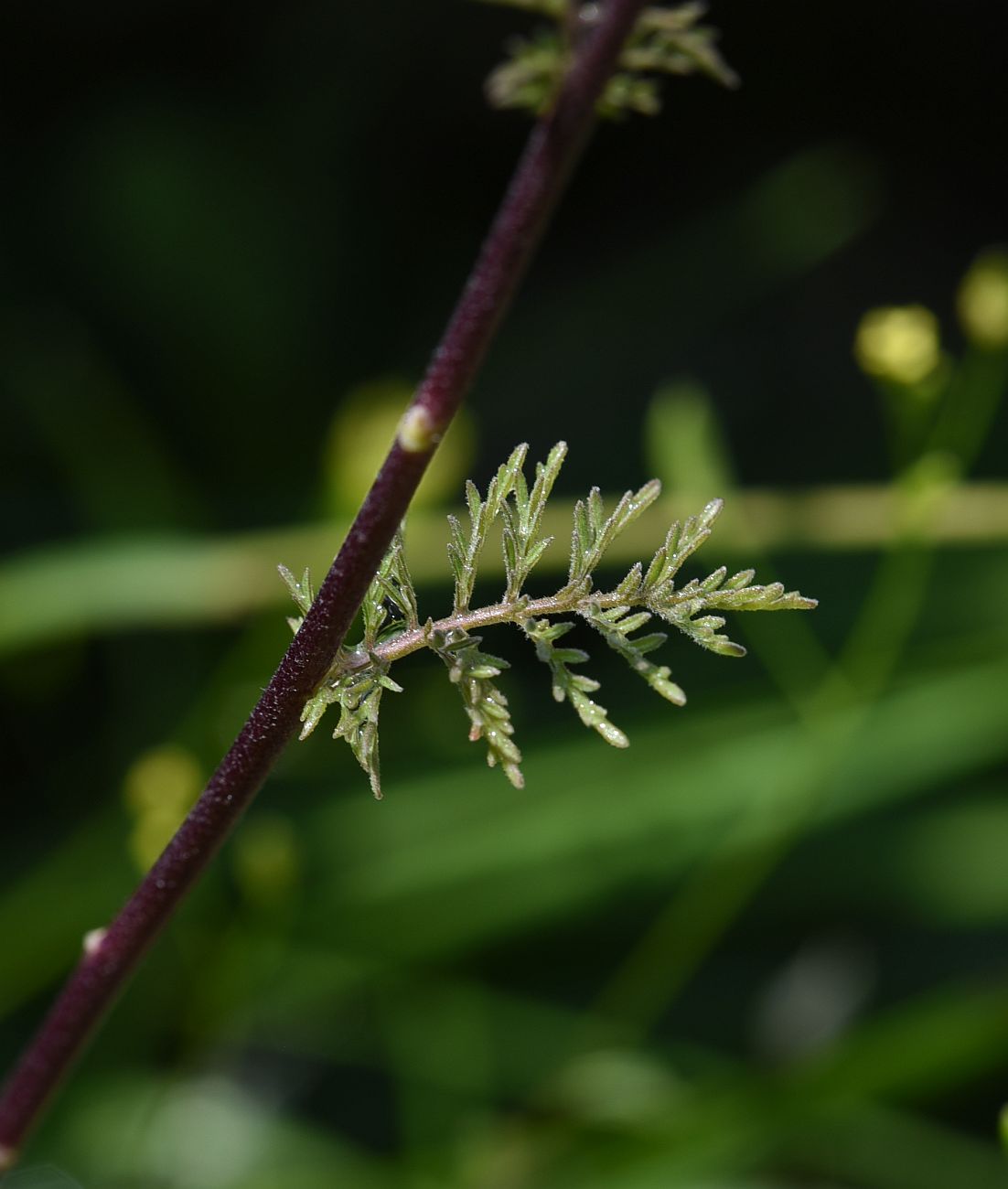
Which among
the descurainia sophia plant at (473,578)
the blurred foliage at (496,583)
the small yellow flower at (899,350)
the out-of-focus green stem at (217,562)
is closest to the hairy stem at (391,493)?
the descurainia sophia plant at (473,578)

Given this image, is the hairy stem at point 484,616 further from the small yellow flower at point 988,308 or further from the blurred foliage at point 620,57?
the small yellow flower at point 988,308

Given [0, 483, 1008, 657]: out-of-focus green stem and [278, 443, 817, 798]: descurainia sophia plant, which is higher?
[0, 483, 1008, 657]: out-of-focus green stem

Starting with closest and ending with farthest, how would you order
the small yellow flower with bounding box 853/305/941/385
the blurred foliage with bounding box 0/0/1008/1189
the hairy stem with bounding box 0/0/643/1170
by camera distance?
1. the hairy stem with bounding box 0/0/643/1170
2. the small yellow flower with bounding box 853/305/941/385
3. the blurred foliage with bounding box 0/0/1008/1189

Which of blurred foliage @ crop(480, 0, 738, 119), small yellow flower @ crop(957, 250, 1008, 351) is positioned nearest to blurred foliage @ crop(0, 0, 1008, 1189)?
small yellow flower @ crop(957, 250, 1008, 351)

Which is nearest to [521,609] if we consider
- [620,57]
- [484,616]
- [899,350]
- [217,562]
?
[484,616]

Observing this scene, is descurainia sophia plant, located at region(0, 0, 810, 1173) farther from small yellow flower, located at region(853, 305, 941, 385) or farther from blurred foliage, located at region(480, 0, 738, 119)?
small yellow flower, located at region(853, 305, 941, 385)

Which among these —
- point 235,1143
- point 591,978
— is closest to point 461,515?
point 591,978

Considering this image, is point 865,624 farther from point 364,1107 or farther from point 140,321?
point 140,321
